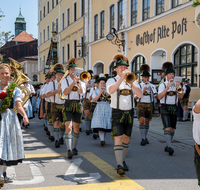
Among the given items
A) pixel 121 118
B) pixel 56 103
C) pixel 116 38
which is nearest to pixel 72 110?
pixel 56 103

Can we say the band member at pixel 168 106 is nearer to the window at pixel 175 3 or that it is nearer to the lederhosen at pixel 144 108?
the lederhosen at pixel 144 108

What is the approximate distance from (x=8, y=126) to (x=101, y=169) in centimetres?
187

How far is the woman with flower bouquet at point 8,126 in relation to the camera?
4629 mm

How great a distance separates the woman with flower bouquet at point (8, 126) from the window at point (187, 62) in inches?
418

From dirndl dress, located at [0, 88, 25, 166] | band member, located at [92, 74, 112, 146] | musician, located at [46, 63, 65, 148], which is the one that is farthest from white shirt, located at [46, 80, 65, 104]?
dirndl dress, located at [0, 88, 25, 166]

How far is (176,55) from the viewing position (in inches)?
610

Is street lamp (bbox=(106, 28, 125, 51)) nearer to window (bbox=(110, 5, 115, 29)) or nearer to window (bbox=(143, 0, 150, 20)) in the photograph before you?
window (bbox=(110, 5, 115, 29))

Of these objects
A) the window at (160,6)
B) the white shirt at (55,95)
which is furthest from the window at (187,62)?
the white shirt at (55,95)

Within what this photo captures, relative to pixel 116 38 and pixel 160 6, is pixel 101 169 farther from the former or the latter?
pixel 116 38

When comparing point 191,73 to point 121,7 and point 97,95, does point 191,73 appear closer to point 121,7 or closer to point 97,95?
point 97,95

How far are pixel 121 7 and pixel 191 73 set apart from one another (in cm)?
838

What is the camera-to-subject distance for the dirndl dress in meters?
4.62

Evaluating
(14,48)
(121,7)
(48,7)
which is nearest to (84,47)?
(121,7)

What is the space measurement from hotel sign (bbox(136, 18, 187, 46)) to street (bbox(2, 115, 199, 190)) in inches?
312
